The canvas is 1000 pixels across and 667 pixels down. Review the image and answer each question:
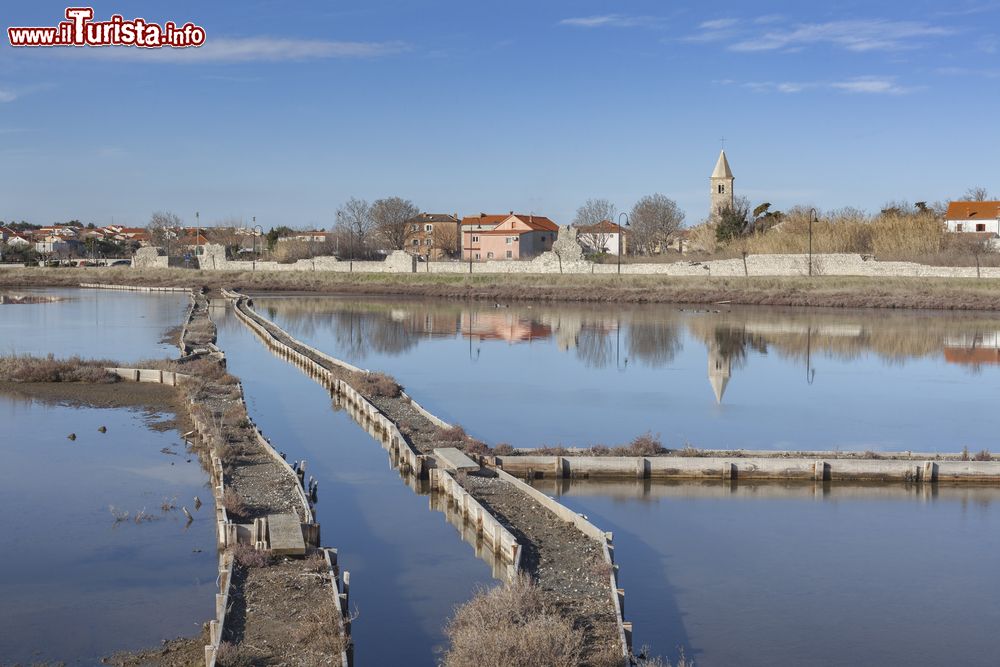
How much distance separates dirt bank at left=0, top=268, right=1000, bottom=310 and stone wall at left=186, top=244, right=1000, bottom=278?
6.35ft

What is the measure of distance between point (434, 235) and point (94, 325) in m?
71.2

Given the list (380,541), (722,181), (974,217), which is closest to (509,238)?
(722,181)

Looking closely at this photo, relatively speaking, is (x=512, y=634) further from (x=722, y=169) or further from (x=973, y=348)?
(x=722, y=169)

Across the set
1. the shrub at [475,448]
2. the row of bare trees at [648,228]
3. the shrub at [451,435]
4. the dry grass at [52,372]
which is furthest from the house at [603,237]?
the shrub at [475,448]

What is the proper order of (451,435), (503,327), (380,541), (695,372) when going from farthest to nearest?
(503,327)
(695,372)
(451,435)
(380,541)

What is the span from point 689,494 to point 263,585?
7642mm

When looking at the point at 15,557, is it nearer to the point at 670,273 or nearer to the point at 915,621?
the point at 915,621

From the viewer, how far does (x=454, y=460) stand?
52.3ft

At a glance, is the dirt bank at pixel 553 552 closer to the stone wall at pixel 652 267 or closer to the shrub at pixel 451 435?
the shrub at pixel 451 435

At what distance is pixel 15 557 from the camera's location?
1207 centimetres

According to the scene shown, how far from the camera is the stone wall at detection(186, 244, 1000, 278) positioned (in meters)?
63.4

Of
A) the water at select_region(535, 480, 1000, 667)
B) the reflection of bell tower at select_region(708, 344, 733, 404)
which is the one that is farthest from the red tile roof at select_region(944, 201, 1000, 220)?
the water at select_region(535, 480, 1000, 667)

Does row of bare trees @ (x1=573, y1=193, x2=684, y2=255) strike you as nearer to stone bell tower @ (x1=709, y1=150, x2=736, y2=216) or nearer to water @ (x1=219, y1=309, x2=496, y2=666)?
stone bell tower @ (x1=709, y1=150, x2=736, y2=216)

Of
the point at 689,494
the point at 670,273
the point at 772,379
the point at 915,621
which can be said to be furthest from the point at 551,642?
the point at 670,273
